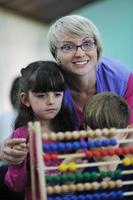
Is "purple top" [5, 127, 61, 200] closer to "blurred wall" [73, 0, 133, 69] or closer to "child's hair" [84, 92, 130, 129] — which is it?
"child's hair" [84, 92, 130, 129]

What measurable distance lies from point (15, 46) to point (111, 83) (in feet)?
9.63

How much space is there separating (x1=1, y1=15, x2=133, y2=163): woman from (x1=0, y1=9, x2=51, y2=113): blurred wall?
270cm

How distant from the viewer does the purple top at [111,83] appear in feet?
4.19

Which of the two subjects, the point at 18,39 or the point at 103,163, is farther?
the point at 18,39

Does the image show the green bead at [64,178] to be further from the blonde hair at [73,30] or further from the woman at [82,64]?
the blonde hair at [73,30]

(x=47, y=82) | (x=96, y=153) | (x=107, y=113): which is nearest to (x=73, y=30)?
(x=47, y=82)

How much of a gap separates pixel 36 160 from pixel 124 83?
1.63ft

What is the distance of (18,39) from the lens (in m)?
4.17

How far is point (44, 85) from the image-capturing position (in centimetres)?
109

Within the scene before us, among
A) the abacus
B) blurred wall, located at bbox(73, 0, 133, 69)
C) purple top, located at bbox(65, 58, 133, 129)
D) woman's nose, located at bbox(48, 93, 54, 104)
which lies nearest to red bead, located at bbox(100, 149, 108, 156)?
the abacus

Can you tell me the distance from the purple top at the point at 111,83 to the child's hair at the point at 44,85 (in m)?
0.05

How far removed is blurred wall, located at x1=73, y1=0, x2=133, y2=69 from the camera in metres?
3.80

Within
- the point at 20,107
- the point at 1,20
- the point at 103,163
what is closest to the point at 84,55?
the point at 20,107

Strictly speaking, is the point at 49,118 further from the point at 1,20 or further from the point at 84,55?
the point at 1,20
